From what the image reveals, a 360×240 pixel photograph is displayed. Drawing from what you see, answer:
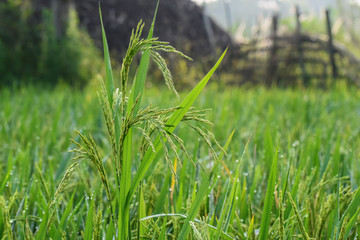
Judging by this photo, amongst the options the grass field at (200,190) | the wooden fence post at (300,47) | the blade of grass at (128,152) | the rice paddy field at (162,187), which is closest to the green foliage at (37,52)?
the grass field at (200,190)

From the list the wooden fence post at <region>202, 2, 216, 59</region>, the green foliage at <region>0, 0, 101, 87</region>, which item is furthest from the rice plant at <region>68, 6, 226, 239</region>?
the wooden fence post at <region>202, 2, 216, 59</region>

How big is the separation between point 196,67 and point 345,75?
8.54 feet

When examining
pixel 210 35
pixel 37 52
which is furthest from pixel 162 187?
pixel 210 35

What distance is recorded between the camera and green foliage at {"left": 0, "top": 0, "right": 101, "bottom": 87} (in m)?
5.45

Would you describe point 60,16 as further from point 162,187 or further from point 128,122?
point 128,122

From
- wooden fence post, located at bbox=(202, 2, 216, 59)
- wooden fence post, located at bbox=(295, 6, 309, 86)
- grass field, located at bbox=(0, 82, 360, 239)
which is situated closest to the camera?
grass field, located at bbox=(0, 82, 360, 239)

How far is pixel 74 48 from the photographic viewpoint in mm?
5645

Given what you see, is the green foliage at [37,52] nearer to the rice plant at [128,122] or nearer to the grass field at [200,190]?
the grass field at [200,190]

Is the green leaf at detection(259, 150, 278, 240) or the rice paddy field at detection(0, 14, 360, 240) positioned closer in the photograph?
the rice paddy field at detection(0, 14, 360, 240)

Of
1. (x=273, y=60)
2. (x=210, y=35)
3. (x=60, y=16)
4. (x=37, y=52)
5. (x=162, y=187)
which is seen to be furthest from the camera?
(x=210, y=35)

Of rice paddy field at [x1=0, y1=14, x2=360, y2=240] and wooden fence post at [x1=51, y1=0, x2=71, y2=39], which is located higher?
wooden fence post at [x1=51, y1=0, x2=71, y2=39]

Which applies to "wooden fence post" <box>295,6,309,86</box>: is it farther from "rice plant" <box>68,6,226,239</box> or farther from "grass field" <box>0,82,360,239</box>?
"rice plant" <box>68,6,226,239</box>

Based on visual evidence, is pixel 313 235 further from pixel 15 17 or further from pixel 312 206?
pixel 15 17

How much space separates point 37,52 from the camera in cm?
568
